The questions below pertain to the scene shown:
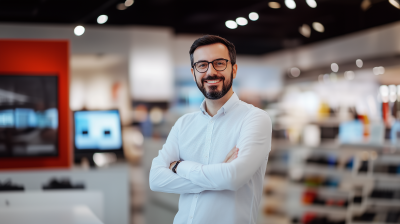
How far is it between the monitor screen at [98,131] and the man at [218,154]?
2.72m

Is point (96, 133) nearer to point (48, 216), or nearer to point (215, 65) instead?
point (48, 216)

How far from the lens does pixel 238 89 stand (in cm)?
1118

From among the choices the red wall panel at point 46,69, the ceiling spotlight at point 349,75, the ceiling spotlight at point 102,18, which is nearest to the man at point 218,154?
the ceiling spotlight at point 102,18

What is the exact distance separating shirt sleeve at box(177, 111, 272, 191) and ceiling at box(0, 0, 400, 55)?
A: 15.5 feet

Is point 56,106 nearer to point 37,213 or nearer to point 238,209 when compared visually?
point 37,213

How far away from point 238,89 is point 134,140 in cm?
377

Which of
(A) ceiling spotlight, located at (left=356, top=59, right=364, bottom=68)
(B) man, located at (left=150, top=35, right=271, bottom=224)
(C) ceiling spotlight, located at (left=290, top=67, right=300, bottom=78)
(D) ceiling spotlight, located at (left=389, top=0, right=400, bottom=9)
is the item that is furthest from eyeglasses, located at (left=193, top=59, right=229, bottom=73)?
(C) ceiling spotlight, located at (left=290, top=67, right=300, bottom=78)

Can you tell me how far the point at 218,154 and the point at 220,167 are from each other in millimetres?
217

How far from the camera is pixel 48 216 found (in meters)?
2.54

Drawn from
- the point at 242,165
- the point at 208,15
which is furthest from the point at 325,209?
the point at 208,15

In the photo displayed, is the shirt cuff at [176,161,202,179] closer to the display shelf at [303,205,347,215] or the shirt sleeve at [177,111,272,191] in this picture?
the shirt sleeve at [177,111,272,191]

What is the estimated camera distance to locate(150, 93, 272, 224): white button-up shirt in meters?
1.83

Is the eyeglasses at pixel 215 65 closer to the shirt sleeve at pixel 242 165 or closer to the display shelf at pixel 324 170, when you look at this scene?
the shirt sleeve at pixel 242 165

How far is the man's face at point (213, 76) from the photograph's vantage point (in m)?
1.95
